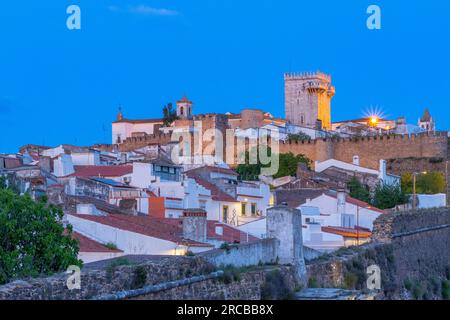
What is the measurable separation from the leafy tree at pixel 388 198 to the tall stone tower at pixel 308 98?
2185 inches

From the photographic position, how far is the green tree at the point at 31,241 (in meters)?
19.5

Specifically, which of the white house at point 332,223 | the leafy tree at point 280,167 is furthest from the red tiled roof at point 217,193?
the leafy tree at point 280,167

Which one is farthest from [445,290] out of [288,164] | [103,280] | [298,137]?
[298,137]

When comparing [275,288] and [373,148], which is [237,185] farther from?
[373,148]

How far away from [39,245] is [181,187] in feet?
63.4

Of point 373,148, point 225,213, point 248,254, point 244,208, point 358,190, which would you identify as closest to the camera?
point 248,254

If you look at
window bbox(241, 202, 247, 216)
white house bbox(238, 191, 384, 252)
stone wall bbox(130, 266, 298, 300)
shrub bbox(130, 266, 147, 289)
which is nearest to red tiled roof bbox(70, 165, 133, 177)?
window bbox(241, 202, 247, 216)

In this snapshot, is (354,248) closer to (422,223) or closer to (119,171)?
Answer: (422,223)

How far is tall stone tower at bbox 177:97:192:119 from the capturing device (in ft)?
341

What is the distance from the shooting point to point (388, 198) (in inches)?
2137

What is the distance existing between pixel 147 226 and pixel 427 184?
3933 centimetres

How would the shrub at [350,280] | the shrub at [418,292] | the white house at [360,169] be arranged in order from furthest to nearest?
the white house at [360,169] < the shrub at [418,292] < the shrub at [350,280]

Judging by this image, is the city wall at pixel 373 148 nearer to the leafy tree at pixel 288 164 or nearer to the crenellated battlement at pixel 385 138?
the crenellated battlement at pixel 385 138

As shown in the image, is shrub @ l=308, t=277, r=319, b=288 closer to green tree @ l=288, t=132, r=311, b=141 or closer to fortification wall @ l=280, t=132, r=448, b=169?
fortification wall @ l=280, t=132, r=448, b=169
